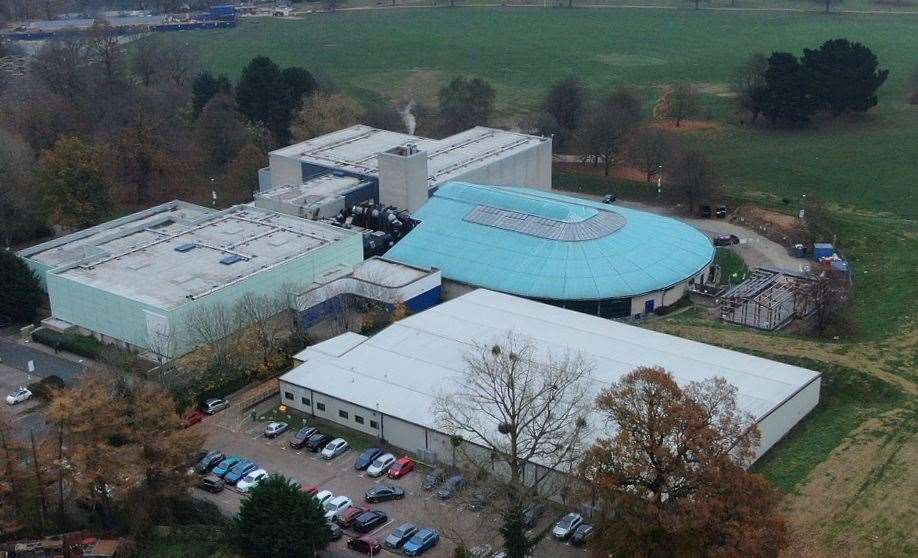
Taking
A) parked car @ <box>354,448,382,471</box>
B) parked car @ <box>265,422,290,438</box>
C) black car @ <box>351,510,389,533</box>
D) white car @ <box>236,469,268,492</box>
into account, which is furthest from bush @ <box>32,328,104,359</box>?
black car @ <box>351,510,389,533</box>

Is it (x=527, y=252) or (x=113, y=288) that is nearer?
(x=113, y=288)

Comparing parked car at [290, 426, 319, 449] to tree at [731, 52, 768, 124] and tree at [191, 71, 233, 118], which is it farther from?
tree at [731, 52, 768, 124]

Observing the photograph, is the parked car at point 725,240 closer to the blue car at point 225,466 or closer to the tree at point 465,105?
the tree at point 465,105

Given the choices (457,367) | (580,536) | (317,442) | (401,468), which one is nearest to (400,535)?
(401,468)

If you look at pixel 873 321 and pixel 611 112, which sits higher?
pixel 611 112

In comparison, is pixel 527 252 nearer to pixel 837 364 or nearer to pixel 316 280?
pixel 316 280

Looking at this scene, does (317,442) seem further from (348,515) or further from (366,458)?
(348,515)

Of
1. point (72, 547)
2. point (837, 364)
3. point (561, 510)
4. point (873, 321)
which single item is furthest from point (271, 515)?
point (873, 321)
